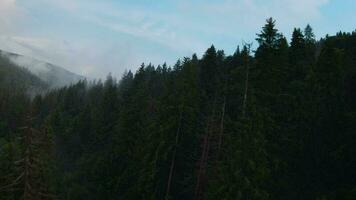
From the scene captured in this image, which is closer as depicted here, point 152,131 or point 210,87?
point 152,131

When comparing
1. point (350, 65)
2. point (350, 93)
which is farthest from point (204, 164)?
point (350, 65)

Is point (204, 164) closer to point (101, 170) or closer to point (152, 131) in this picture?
point (152, 131)

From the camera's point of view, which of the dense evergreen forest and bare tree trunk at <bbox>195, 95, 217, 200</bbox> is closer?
the dense evergreen forest

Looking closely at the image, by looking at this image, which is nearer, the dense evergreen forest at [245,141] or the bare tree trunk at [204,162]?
the dense evergreen forest at [245,141]

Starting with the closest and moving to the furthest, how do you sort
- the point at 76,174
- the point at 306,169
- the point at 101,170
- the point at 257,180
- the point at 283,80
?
1. the point at 257,180
2. the point at 306,169
3. the point at 283,80
4. the point at 101,170
5. the point at 76,174

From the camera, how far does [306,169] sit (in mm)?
36938

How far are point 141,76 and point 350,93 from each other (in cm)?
3702

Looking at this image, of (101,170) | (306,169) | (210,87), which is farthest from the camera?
(210,87)

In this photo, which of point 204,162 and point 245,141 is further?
point 204,162

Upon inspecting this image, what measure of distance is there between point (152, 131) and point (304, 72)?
55.5 ft

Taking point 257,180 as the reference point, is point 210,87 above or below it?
above

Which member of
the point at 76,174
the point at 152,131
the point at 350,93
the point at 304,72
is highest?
the point at 304,72

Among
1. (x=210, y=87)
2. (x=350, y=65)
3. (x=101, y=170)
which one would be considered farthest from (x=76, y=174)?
(x=350, y=65)

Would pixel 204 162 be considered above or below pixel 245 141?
below
